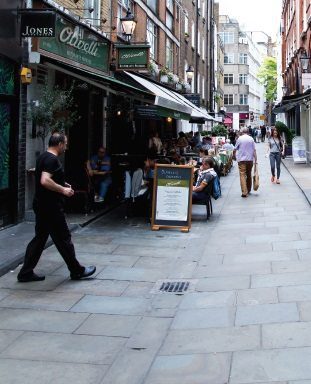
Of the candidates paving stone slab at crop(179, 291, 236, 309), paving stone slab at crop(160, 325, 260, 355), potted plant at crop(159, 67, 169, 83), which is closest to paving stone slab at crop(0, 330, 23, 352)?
paving stone slab at crop(160, 325, 260, 355)

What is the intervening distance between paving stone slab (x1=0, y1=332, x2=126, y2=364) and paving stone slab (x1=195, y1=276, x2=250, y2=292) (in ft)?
5.90

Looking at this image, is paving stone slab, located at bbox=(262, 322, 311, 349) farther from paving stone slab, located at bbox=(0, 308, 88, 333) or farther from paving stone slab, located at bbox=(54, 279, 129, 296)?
paving stone slab, located at bbox=(54, 279, 129, 296)

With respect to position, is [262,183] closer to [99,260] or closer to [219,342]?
[99,260]

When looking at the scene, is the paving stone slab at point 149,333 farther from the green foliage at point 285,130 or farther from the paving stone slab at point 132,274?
the green foliage at point 285,130

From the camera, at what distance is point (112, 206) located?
42.0 ft

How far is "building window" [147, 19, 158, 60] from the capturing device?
22005 millimetres

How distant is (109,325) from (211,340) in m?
1.04

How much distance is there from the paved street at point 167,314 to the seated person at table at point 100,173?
9.05 ft

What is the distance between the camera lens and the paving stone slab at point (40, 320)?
5.14 meters

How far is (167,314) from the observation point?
218 inches

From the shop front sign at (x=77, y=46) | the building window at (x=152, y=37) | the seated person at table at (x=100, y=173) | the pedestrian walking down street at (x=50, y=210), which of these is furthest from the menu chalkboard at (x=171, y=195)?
the building window at (x=152, y=37)

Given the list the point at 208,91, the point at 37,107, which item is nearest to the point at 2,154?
the point at 37,107

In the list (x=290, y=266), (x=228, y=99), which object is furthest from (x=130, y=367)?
(x=228, y=99)

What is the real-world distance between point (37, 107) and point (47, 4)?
207cm
